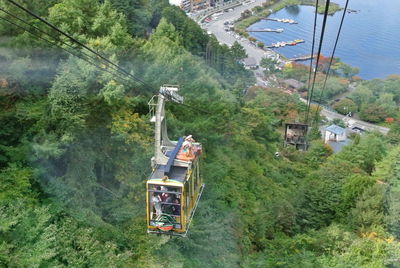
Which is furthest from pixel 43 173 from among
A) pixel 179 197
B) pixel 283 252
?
pixel 283 252

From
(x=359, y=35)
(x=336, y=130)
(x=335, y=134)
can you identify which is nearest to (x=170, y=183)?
(x=335, y=134)

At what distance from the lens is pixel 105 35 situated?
1820 cm

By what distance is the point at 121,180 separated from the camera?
13281 millimetres

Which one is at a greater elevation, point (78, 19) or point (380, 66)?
point (78, 19)

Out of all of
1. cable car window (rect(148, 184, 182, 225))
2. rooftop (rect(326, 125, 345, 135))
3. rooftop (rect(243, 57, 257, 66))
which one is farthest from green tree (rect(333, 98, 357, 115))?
cable car window (rect(148, 184, 182, 225))

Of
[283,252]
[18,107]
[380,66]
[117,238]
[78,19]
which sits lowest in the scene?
[380,66]

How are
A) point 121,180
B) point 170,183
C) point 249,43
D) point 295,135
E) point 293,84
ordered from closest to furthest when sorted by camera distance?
point 170,183 → point 121,180 → point 295,135 → point 293,84 → point 249,43

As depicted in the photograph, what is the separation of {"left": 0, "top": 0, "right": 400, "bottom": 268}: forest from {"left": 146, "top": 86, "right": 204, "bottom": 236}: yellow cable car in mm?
2747

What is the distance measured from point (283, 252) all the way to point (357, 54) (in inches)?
2549

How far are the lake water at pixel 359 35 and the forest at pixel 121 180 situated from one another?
52.4 meters

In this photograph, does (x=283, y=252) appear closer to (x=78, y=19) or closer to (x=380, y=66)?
(x=78, y=19)

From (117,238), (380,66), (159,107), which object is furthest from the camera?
(380,66)

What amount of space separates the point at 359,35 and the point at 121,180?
75.6m

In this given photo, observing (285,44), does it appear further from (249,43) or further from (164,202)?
(164,202)
